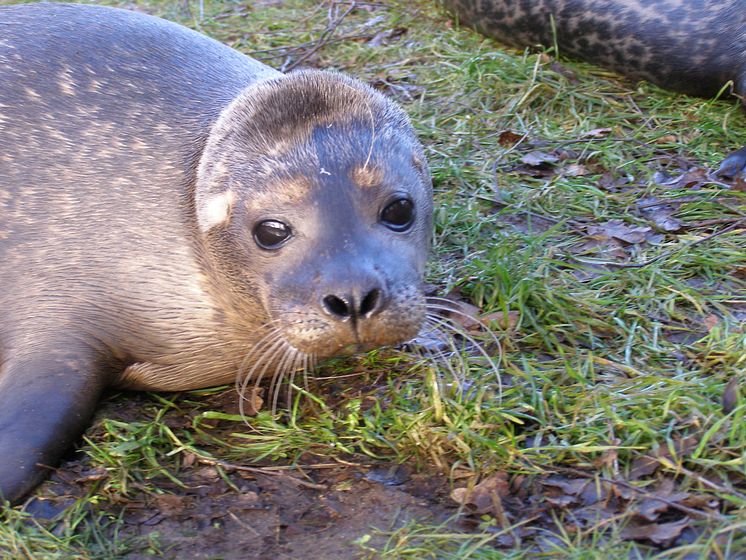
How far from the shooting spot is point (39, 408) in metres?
3.10

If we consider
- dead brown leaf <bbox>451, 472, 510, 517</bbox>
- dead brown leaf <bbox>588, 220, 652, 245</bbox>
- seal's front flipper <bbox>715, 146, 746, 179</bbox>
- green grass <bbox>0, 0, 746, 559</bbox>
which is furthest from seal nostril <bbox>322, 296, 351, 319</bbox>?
seal's front flipper <bbox>715, 146, 746, 179</bbox>

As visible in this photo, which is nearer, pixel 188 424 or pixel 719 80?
pixel 188 424

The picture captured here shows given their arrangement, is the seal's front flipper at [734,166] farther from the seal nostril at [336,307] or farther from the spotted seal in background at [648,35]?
the seal nostril at [336,307]

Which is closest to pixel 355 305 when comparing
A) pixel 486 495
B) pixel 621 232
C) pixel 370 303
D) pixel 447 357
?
pixel 370 303

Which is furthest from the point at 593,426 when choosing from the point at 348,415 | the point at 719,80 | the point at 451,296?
the point at 719,80

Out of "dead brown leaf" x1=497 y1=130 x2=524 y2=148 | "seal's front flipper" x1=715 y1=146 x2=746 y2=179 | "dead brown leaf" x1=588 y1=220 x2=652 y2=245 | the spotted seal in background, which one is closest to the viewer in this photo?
"dead brown leaf" x1=588 y1=220 x2=652 y2=245

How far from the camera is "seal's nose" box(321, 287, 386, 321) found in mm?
2801

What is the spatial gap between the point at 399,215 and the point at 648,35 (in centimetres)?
293

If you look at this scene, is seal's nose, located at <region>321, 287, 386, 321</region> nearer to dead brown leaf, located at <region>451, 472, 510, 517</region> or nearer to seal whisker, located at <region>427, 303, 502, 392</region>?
seal whisker, located at <region>427, 303, 502, 392</region>

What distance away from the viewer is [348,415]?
3.26m

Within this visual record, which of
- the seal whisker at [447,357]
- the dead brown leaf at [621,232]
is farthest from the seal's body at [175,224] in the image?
the dead brown leaf at [621,232]

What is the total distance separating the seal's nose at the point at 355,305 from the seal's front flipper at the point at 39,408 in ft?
3.03

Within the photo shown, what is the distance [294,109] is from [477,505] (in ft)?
4.55

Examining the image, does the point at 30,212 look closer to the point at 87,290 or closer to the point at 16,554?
the point at 87,290
